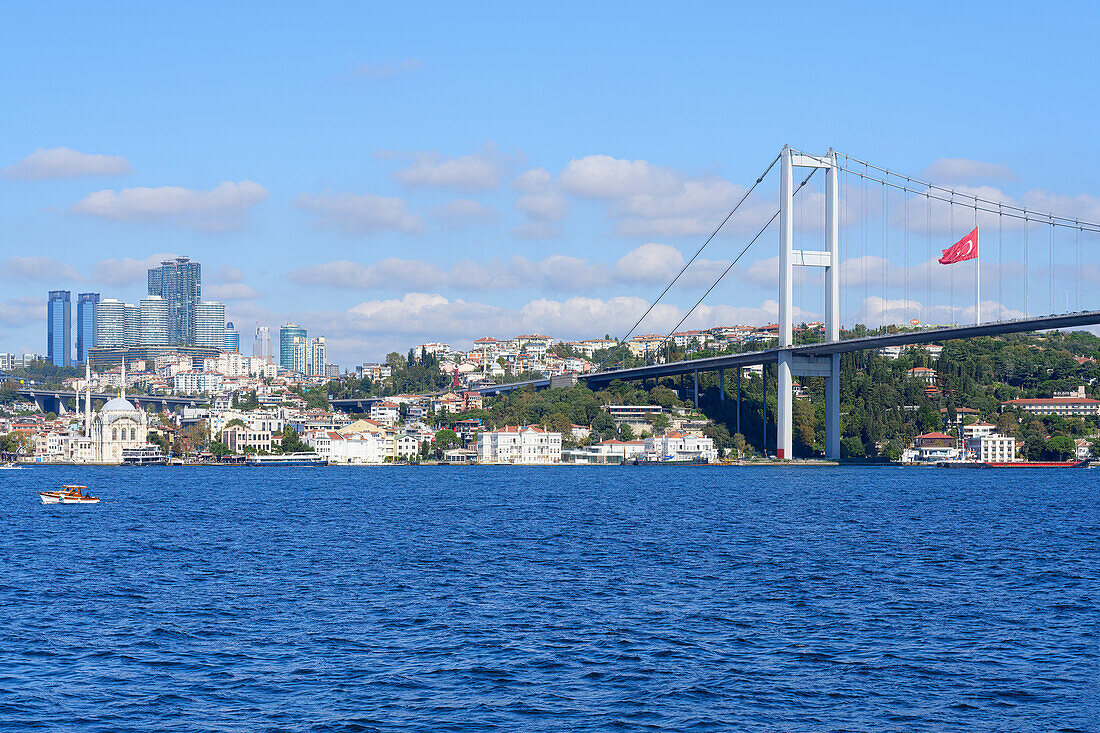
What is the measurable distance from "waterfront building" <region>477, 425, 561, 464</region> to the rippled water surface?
203 feet

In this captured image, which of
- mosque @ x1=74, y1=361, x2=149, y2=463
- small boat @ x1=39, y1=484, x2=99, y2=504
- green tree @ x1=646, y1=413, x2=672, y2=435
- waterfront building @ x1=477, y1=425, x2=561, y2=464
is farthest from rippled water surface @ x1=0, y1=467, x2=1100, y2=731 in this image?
mosque @ x1=74, y1=361, x2=149, y2=463

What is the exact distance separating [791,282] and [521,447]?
33.7 meters

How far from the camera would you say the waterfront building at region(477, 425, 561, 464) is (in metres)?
95.6

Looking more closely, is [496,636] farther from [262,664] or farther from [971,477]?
[971,477]

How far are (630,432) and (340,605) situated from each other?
81542mm

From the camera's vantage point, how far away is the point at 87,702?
40.8 feet

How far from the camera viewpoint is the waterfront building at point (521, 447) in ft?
314

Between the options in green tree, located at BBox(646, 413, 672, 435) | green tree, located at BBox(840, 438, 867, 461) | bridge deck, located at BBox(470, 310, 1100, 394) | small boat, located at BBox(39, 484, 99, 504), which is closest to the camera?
small boat, located at BBox(39, 484, 99, 504)

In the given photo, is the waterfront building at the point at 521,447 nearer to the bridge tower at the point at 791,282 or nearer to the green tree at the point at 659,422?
the green tree at the point at 659,422

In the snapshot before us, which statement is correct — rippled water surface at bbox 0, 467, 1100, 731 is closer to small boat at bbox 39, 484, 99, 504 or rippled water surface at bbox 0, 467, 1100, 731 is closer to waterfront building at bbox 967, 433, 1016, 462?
small boat at bbox 39, 484, 99, 504

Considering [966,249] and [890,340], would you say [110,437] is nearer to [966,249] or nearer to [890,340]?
[890,340]

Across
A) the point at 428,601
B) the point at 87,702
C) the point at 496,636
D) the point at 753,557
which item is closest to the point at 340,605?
the point at 428,601

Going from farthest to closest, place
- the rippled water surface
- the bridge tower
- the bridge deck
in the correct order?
the bridge tower, the bridge deck, the rippled water surface

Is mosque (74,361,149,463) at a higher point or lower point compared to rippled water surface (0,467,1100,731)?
higher
